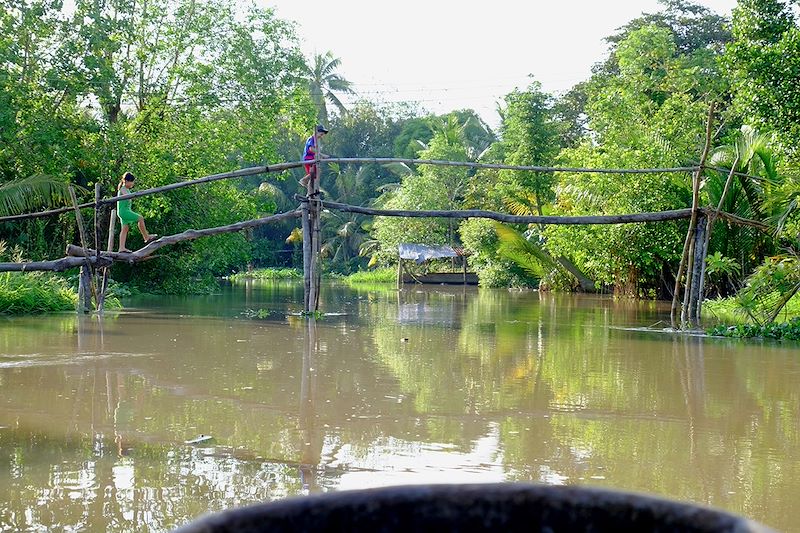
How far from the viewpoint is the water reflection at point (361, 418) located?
184 inches

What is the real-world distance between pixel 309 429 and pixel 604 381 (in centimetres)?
331

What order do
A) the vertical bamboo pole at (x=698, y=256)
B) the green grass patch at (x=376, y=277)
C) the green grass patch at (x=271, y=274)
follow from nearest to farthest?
the vertical bamboo pole at (x=698, y=256)
the green grass patch at (x=376, y=277)
the green grass patch at (x=271, y=274)

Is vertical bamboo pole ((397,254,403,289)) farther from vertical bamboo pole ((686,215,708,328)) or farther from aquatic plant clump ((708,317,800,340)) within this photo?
aquatic plant clump ((708,317,800,340))

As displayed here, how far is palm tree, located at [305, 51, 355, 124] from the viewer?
1699 inches

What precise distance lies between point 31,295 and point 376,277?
80.1 feet

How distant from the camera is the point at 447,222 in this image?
36250 millimetres

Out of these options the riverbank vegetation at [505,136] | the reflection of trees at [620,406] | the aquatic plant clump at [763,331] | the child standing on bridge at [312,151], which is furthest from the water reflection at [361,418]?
the riverbank vegetation at [505,136]

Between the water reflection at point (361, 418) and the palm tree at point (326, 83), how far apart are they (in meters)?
32.1

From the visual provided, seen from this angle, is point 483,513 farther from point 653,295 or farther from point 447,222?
point 447,222

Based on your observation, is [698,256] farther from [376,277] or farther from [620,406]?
[376,277]

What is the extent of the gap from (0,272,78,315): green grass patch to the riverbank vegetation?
173 cm

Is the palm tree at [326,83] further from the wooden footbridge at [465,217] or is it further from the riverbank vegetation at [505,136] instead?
the wooden footbridge at [465,217]

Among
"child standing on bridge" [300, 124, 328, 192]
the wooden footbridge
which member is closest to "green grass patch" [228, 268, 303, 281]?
the wooden footbridge

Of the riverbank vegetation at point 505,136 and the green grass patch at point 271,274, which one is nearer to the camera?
the riverbank vegetation at point 505,136
